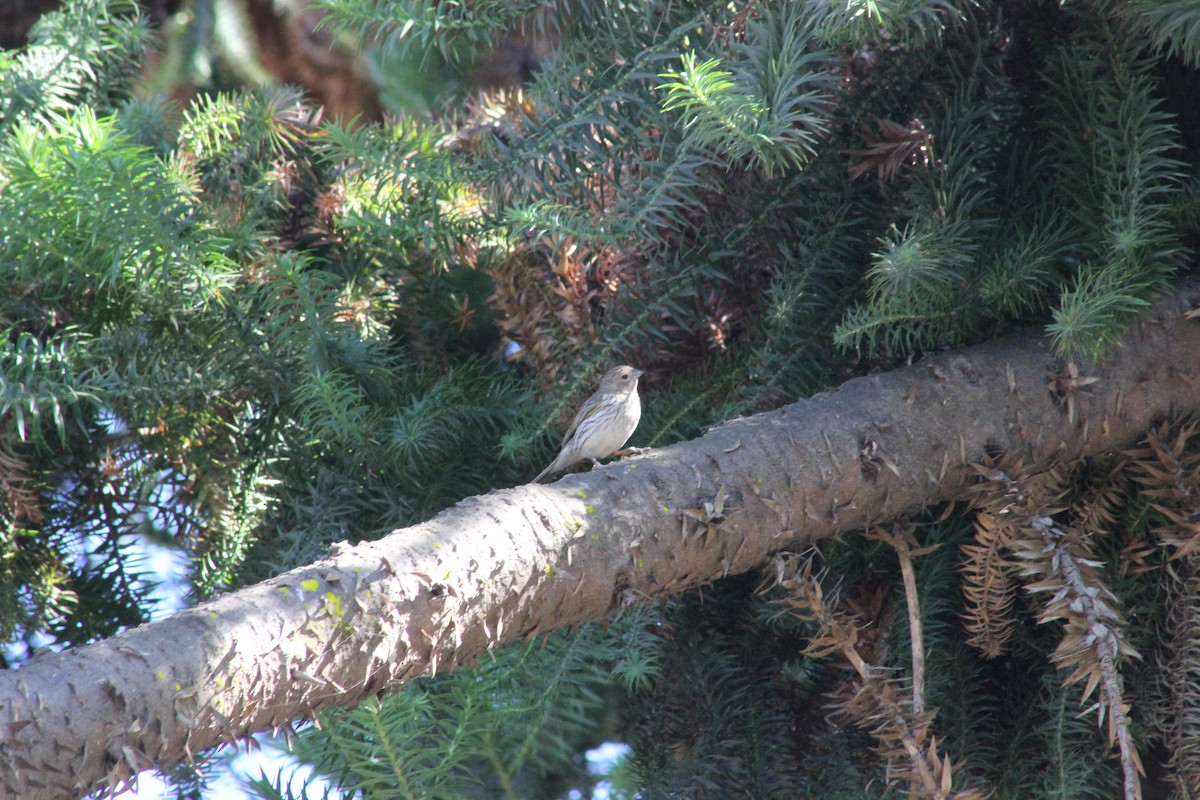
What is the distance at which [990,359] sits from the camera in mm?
1278

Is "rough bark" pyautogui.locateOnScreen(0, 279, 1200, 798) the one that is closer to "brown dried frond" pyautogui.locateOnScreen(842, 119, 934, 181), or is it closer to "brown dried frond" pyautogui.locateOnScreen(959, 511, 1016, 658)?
"brown dried frond" pyautogui.locateOnScreen(959, 511, 1016, 658)

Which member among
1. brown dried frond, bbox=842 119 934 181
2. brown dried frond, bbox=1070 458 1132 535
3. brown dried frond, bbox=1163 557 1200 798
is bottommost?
brown dried frond, bbox=1163 557 1200 798

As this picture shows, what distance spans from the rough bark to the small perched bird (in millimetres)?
349

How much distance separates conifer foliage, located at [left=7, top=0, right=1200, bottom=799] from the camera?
3.78ft

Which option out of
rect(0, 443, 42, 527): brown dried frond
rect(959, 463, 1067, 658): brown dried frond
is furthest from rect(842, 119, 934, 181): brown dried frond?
rect(0, 443, 42, 527): brown dried frond

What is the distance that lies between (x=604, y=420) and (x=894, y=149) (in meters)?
0.68

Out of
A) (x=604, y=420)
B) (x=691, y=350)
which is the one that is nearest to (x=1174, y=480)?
(x=691, y=350)

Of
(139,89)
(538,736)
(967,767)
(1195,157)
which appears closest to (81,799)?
(538,736)

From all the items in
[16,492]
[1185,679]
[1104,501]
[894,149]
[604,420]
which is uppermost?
[16,492]

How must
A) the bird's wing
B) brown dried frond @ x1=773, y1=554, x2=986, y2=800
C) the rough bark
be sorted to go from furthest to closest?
1. the bird's wing
2. brown dried frond @ x1=773, y1=554, x2=986, y2=800
3. the rough bark

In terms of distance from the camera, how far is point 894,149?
124 cm

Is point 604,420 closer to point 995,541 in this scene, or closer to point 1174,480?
point 995,541

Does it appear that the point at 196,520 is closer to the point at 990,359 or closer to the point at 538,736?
the point at 538,736

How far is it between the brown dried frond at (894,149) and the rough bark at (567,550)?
228mm
